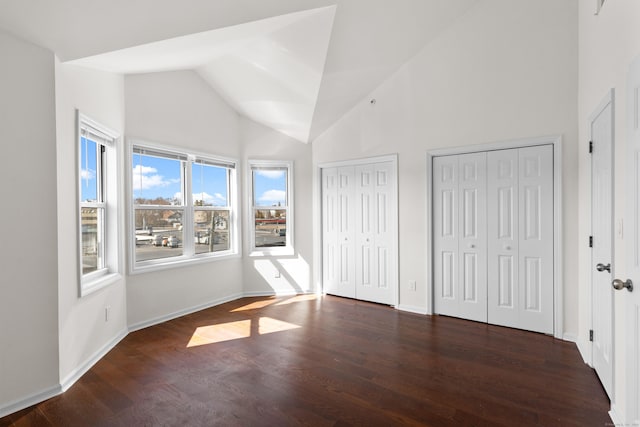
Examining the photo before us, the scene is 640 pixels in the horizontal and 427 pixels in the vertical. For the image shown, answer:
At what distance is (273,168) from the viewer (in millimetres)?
5219

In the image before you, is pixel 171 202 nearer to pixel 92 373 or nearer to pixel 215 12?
pixel 92 373

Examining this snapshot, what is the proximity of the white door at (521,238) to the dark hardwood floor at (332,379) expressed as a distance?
24 cm

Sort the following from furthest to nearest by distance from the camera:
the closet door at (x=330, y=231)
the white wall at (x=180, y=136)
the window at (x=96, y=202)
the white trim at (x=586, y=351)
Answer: the closet door at (x=330, y=231) → the white wall at (x=180, y=136) → the window at (x=96, y=202) → the white trim at (x=586, y=351)

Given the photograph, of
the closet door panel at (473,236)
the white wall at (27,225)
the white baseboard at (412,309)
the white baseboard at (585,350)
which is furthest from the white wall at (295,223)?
the white baseboard at (585,350)

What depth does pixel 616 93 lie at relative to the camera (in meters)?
1.98

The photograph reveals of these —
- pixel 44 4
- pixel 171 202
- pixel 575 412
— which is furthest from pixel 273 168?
pixel 575 412

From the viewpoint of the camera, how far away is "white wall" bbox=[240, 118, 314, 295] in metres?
5.04

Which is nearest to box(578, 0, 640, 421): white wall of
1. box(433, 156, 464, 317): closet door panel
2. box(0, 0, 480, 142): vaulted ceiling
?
box(433, 156, 464, 317): closet door panel

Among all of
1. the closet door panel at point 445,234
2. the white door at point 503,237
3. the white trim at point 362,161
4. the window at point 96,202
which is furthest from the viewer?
the white trim at point 362,161

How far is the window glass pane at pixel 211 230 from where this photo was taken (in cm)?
450

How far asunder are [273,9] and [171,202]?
2614mm

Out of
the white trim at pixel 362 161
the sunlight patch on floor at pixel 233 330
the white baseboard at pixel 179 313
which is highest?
the white trim at pixel 362 161

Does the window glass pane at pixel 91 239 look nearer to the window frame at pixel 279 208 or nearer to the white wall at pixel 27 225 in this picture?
the white wall at pixel 27 225

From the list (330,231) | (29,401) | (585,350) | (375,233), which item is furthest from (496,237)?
(29,401)
